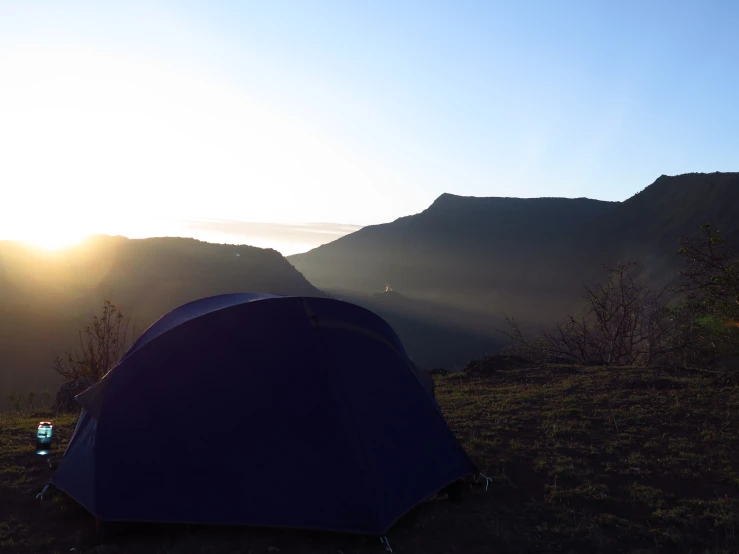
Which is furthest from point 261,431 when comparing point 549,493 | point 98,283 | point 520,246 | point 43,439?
point 520,246

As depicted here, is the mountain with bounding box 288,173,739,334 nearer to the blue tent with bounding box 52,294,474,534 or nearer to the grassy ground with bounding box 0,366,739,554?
the grassy ground with bounding box 0,366,739,554

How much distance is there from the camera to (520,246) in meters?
96.7

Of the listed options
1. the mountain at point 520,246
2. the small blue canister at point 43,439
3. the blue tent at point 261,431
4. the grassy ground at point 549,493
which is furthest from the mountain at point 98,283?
the mountain at point 520,246

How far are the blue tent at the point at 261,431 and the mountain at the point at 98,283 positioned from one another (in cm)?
3369

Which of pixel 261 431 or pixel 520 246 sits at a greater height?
pixel 520 246

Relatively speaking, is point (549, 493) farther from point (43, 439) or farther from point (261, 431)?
point (43, 439)

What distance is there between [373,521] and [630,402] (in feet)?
23.4

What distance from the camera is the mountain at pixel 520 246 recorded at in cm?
6706

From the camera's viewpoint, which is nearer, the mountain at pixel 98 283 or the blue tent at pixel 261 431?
the blue tent at pixel 261 431

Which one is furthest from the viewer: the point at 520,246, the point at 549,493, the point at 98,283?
the point at 520,246

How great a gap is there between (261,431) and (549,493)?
3190 millimetres

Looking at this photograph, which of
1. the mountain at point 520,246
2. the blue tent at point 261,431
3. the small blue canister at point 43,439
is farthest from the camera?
the mountain at point 520,246

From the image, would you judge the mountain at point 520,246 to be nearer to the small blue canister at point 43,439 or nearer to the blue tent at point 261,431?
the blue tent at point 261,431

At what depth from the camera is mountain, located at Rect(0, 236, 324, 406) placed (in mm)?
39216
